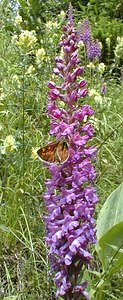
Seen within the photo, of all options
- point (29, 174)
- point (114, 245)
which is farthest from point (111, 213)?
point (29, 174)

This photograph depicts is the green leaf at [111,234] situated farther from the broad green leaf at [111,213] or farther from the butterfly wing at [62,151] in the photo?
the butterfly wing at [62,151]

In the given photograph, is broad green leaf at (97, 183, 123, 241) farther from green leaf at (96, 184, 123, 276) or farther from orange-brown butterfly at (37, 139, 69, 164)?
orange-brown butterfly at (37, 139, 69, 164)

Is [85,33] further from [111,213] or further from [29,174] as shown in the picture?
[111,213]

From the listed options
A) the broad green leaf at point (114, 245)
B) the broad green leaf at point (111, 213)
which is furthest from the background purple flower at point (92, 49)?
the broad green leaf at point (114, 245)

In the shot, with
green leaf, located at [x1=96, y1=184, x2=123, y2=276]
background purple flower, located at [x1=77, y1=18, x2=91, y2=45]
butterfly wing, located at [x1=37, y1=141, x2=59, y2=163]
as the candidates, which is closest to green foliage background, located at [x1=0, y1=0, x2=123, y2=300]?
green leaf, located at [x1=96, y1=184, x2=123, y2=276]

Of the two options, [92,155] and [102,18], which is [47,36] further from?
[102,18]

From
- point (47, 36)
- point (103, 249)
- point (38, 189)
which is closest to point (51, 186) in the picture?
point (103, 249)
